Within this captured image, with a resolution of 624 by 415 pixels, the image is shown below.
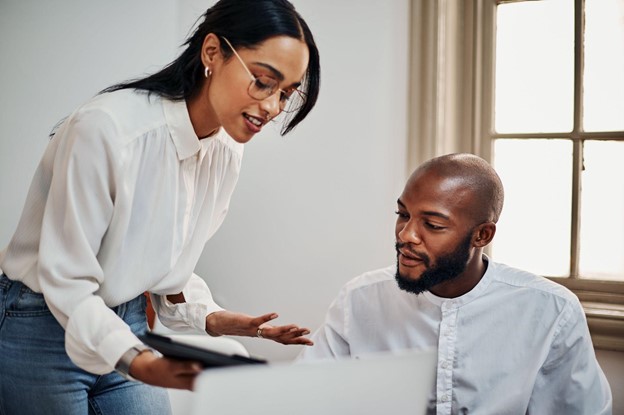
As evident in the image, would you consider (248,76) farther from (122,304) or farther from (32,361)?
(32,361)

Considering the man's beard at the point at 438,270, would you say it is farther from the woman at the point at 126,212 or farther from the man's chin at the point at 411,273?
the woman at the point at 126,212

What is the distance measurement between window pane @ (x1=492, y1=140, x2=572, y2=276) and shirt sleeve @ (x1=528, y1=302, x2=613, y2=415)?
0.60 meters

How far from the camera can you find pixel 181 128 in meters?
1.21

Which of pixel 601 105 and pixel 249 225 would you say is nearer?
pixel 601 105

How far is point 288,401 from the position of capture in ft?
2.36

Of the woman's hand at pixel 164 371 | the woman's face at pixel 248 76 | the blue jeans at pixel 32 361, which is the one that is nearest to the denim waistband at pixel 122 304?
the blue jeans at pixel 32 361

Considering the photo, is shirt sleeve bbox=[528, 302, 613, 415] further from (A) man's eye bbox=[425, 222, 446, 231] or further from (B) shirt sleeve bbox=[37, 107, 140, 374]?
(B) shirt sleeve bbox=[37, 107, 140, 374]

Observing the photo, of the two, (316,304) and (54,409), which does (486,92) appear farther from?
(54,409)

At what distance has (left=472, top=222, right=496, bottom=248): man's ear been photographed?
159 cm

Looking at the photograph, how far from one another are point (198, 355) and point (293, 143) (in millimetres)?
1522

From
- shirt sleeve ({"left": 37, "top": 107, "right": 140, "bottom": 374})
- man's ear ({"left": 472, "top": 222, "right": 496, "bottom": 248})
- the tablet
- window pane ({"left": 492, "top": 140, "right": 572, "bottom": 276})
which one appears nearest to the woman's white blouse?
shirt sleeve ({"left": 37, "top": 107, "right": 140, "bottom": 374})

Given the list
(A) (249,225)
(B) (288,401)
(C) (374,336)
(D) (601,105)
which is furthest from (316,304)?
(B) (288,401)

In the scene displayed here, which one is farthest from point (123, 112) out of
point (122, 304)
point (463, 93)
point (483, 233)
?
point (463, 93)

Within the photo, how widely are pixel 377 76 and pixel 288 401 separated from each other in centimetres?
152
